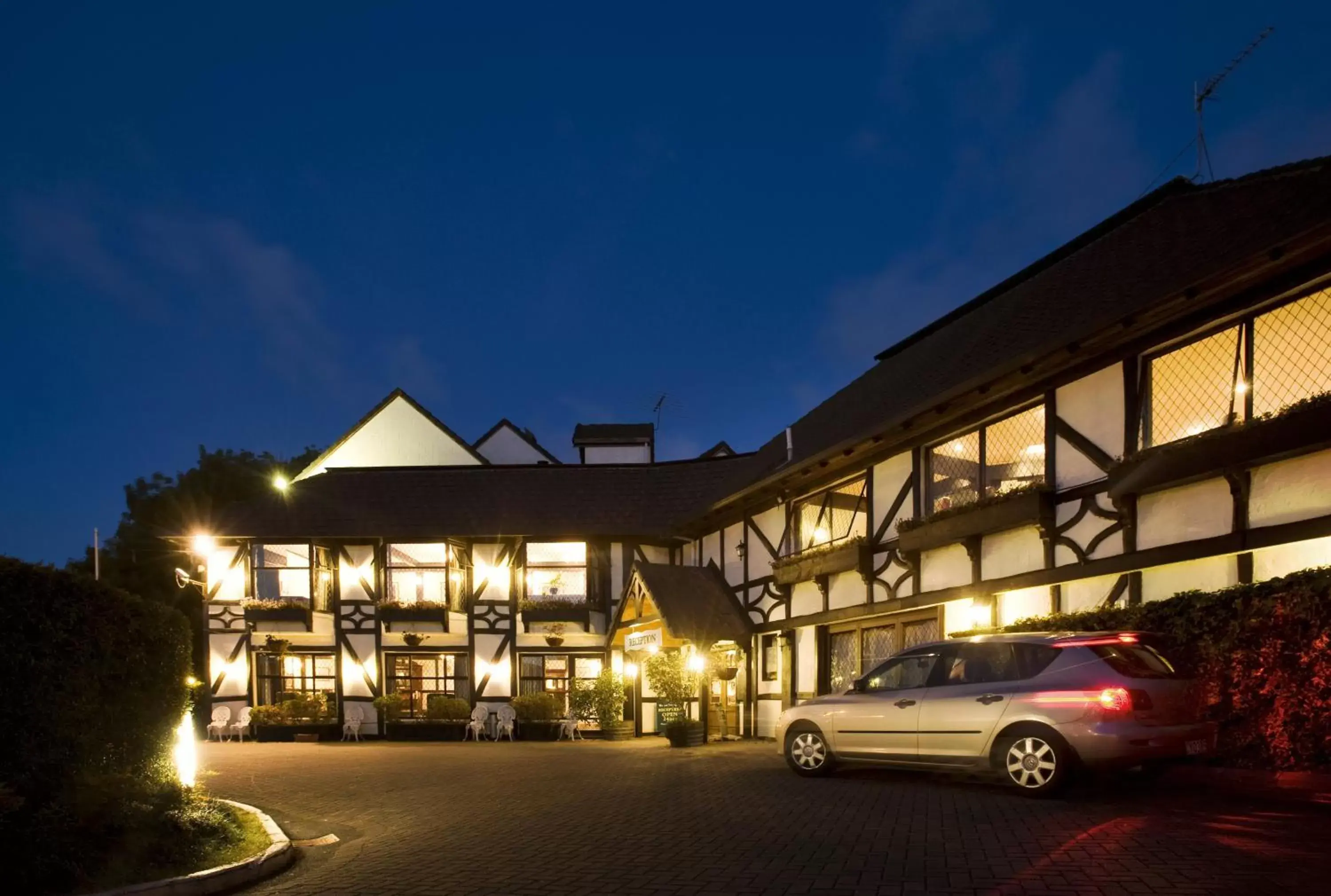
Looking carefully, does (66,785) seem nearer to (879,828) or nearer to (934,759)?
(879,828)

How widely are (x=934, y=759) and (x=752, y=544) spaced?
38.2ft

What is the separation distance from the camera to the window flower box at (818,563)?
16953 mm

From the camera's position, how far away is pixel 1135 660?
9.13 meters

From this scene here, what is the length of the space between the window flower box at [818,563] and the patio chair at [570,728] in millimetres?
7813

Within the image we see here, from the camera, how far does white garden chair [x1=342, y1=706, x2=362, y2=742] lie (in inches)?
1018

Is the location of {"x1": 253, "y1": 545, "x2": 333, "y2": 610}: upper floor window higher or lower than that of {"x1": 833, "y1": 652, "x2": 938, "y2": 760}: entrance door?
higher

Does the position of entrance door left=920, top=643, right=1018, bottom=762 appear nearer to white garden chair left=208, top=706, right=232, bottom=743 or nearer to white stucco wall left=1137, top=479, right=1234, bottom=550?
white stucco wall left=1137, top=479, right=1234, bottom=550

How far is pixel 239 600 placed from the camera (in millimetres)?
26984

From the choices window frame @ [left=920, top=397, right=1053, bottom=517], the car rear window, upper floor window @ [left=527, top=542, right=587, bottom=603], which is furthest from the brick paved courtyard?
upper floor window @ [left=527, top=542, right=587, bottom=603]

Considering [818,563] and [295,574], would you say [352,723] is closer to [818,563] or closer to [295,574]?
[295,574]

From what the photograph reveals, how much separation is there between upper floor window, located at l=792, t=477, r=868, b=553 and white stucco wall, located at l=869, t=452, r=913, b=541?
0.34 meters

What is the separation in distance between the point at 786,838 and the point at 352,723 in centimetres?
2030

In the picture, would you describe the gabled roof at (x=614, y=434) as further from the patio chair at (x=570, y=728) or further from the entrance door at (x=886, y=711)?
the entrance door at (x=886, y=711)

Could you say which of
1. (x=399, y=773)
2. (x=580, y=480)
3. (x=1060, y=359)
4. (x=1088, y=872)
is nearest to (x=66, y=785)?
(x=1088, y=872)
